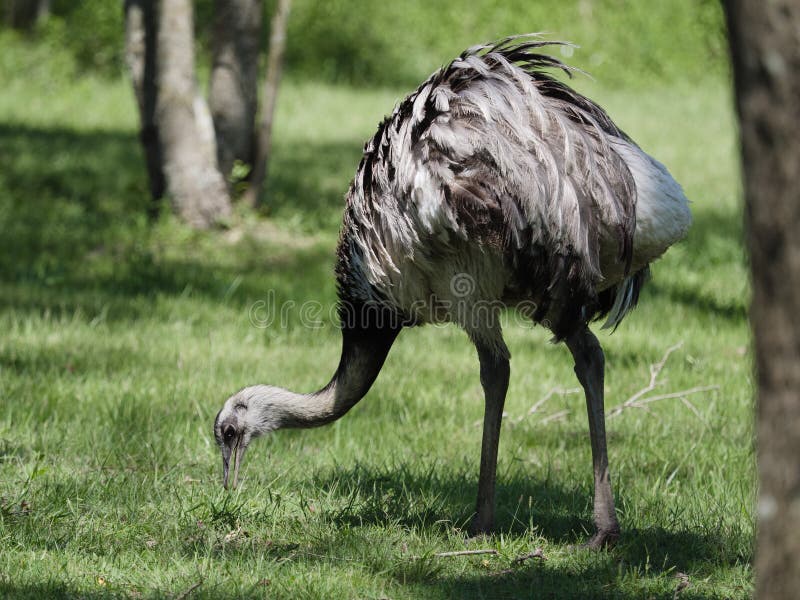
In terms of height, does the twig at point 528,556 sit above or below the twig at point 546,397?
below

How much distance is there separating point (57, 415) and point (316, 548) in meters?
2.08

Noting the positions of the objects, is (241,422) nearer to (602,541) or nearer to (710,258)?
(602,541)

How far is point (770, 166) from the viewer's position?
7.75ft

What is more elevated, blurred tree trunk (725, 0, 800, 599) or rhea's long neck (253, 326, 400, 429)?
blurred tree trunk (725, 0, 800, 599)

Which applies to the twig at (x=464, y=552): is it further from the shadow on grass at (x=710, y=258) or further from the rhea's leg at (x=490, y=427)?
the shadow on grass at (x=710, y=258)

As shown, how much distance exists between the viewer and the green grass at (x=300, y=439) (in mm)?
4391

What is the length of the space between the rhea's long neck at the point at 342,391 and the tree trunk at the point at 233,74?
16.1 ft

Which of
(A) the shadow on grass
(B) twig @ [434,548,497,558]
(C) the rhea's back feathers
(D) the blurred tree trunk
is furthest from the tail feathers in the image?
(D) the blurred tree trunk

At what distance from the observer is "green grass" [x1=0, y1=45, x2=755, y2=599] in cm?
439

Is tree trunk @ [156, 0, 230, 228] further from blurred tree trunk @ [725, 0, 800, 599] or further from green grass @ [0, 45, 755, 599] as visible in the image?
blurred tree trunk @ [725, 0, 800, 599]

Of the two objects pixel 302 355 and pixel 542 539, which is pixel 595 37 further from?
pixel 542 539

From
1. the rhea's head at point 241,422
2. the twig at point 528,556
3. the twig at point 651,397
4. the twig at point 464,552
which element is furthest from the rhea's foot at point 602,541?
the rhea's head at point 241,422

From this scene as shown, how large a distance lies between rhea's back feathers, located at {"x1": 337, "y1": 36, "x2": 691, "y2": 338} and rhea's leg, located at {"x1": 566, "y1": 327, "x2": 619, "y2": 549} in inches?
6.1

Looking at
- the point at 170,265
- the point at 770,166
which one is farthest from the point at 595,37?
the point at 770,166
